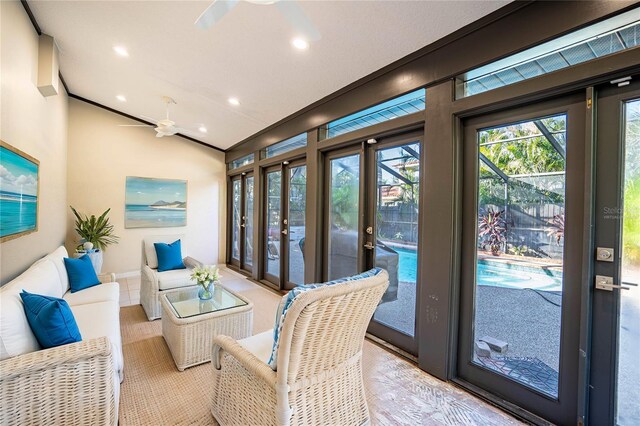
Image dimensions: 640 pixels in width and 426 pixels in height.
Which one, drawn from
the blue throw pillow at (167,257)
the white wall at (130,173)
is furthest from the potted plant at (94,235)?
the blue throw pillow at (167,257)

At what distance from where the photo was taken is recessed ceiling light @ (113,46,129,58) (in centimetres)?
331

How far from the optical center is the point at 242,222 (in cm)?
628

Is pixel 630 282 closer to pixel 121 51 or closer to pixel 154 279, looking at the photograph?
pixel 154 279

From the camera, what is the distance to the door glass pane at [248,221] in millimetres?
5945

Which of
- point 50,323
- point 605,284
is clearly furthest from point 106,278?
point 605,284

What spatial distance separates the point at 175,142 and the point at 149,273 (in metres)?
3.52

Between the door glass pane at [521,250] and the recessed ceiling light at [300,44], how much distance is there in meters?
1.71

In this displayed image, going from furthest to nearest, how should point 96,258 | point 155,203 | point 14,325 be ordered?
point 155,203 < point 96,258 < point 14,325

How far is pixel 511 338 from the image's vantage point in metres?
2.12

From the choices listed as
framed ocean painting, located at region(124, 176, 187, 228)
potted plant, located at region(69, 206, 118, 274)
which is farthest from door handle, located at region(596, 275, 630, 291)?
framed ocean painting, located at region(124, 176, 187, 228)

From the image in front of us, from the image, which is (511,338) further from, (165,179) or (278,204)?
(165,179)

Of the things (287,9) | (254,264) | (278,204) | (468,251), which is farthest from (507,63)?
(254,264)

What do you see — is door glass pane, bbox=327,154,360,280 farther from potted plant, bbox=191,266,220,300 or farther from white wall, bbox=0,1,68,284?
white wall, bbox=0,1,68,284

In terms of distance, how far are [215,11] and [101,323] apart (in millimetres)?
2427
